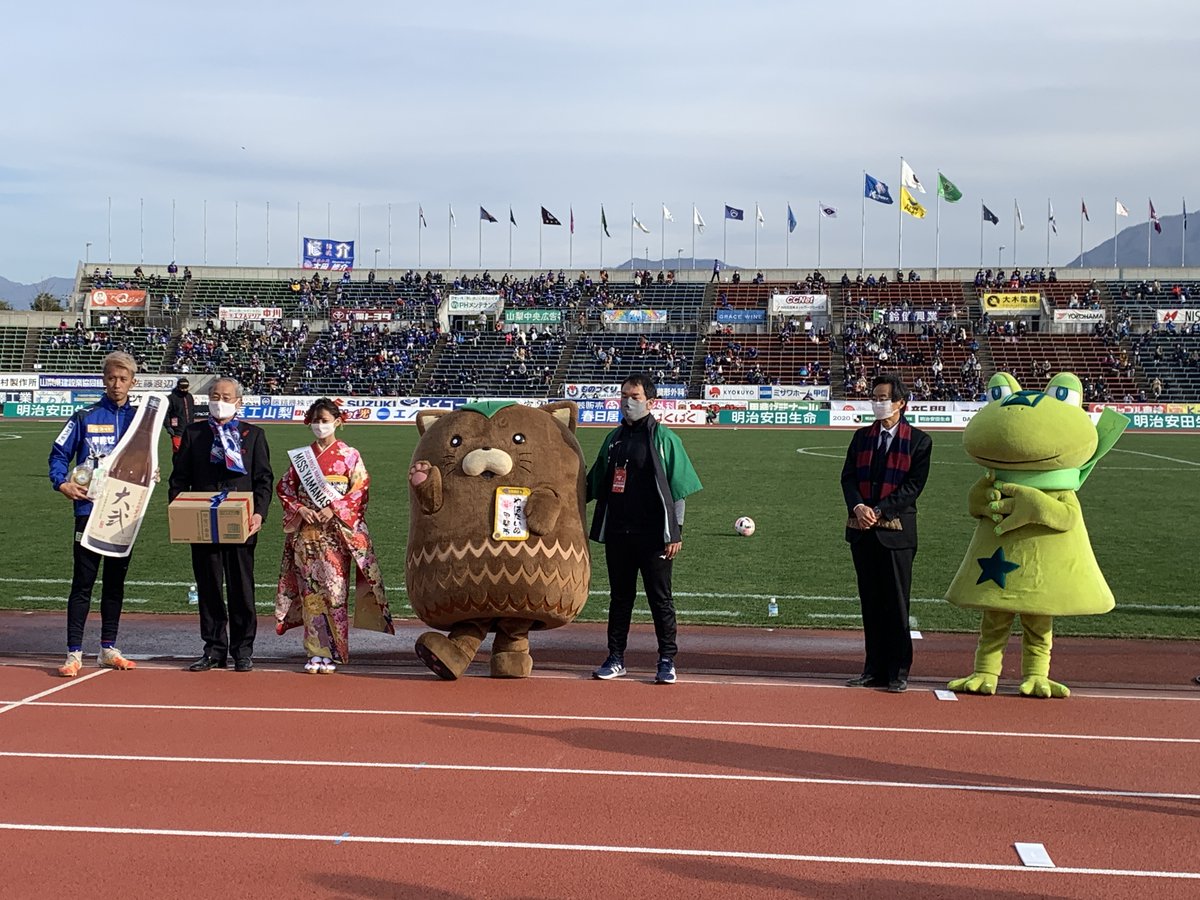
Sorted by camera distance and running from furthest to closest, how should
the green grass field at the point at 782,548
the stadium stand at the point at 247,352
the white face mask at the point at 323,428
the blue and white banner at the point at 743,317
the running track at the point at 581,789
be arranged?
the blue and white banner at the point at 743,317 → the stadium stand at the point at 247,352 → the green grass field at the point at 782,548 → the white face mask at the point at 323,428 → the running track at the point at 581,789

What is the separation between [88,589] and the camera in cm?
856

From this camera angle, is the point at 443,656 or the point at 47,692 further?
the point at 443,656

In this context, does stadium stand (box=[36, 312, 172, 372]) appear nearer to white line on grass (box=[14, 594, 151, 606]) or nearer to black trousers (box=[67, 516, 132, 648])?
white line on grass (box=[14, 594, 151, 606])

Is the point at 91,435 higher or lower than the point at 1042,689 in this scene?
higher

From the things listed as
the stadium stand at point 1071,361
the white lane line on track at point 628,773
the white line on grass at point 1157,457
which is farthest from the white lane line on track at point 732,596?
the stadium stand at point 1071,361

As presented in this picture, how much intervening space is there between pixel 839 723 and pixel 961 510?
12238mm

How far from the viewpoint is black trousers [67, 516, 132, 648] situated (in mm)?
8461

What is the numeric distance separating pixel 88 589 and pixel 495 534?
2887 millimetres

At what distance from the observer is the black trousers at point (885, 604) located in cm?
821

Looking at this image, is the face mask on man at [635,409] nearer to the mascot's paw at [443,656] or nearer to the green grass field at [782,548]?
the mascot's paw at [443,656]

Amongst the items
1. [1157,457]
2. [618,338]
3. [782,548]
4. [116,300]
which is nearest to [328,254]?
[116,300]

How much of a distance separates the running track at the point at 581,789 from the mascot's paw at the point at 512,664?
0.11 metres

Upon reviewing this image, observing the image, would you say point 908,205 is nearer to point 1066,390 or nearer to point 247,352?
point 247,352

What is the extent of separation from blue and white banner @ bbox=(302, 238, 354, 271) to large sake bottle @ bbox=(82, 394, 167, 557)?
62711 mm
